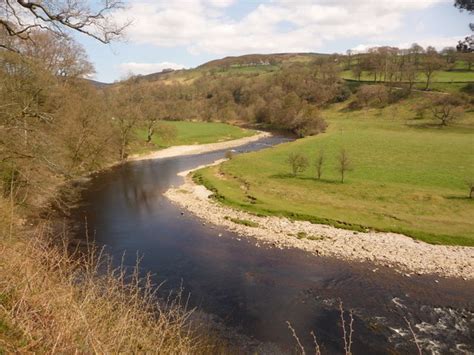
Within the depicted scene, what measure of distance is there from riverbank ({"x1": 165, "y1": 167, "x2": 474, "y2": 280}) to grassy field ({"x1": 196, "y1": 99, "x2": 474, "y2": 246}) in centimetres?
111

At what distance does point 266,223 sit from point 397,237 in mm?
9027

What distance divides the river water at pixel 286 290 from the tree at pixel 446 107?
64281mm

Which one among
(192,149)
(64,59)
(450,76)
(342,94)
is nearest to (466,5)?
(64,59)

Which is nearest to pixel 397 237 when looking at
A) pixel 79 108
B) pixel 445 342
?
pixel 445 342

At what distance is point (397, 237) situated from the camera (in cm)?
2381

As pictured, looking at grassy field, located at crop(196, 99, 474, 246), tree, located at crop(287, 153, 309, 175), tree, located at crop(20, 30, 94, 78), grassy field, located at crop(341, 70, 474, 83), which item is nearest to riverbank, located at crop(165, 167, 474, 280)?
grassy field, located at crop(196, 99, 474, 246)

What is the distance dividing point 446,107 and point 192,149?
53194mm

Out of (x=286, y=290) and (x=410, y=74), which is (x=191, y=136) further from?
(x=410, y=74)

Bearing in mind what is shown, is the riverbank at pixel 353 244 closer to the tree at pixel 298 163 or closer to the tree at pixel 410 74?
the tree at pixel 298 163

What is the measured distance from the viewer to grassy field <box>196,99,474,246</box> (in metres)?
26.2

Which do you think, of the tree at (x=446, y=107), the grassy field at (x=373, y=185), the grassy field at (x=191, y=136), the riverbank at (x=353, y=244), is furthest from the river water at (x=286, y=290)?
the tree at (x=446, y=107)

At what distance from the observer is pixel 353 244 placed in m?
23.0

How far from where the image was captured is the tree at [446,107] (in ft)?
236

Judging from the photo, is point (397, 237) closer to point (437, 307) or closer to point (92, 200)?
point (437, 307)
